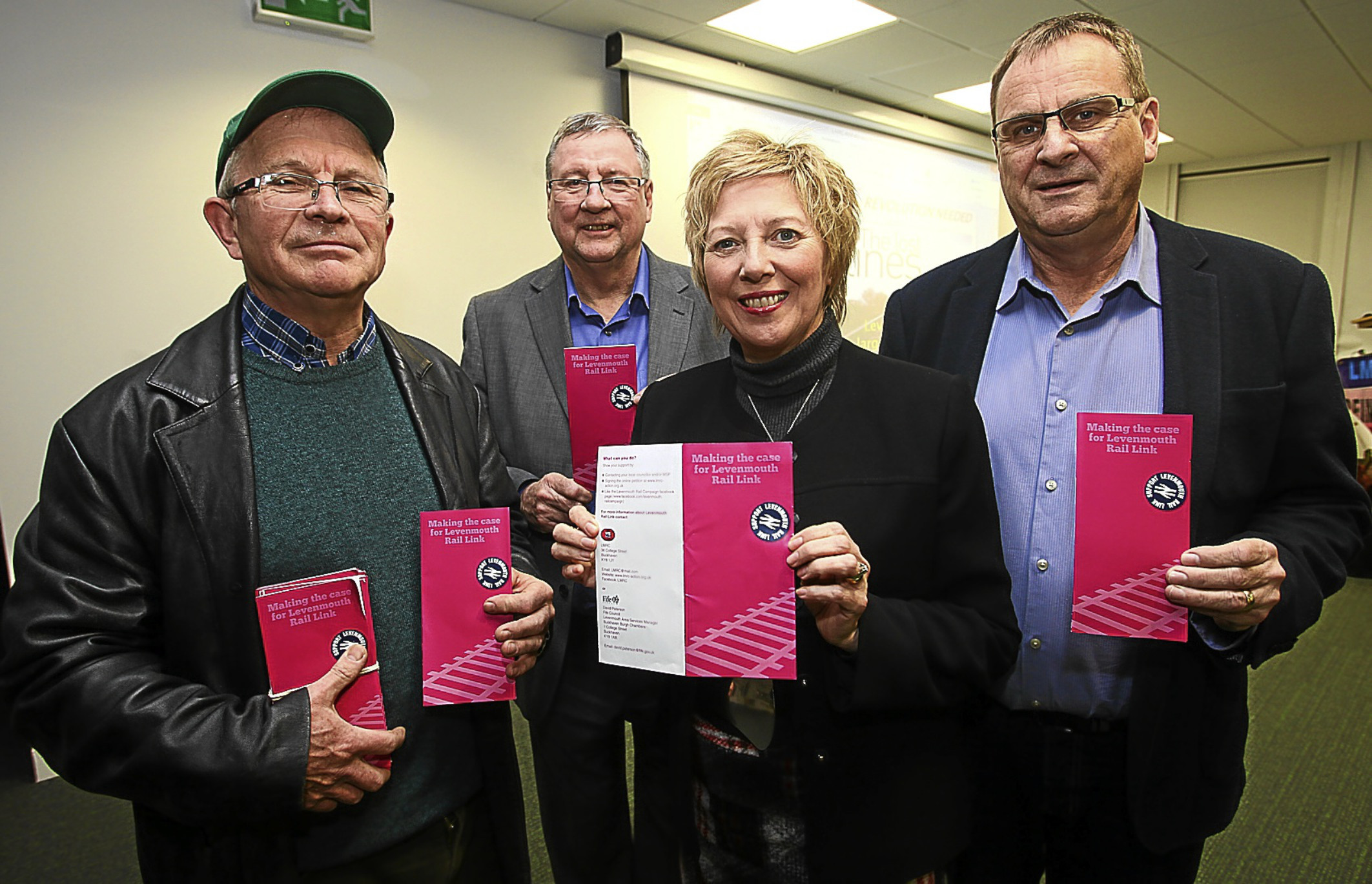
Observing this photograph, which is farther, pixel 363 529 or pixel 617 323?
pixel 617 323

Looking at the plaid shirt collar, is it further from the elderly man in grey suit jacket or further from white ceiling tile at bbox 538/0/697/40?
white ceiling tile at bbox 538/0/697/40

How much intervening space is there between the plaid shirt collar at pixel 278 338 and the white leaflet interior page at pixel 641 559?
0.54 metres

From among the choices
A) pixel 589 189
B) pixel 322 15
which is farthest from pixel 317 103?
pixel 322 15

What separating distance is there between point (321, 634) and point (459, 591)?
0.20m

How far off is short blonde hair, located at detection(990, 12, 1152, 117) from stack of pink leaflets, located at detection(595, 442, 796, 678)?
93 cm

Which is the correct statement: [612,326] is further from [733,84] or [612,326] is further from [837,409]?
[733,84]

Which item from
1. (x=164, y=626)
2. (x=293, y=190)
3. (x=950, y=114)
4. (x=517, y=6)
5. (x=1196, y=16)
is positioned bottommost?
(x=164, y=626)

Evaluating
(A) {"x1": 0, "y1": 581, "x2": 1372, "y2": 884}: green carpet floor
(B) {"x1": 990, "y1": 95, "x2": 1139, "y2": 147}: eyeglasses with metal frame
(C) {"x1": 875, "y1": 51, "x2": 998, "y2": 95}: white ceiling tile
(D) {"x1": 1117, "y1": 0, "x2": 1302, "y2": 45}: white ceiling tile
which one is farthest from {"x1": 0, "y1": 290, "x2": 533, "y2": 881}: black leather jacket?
(C) {"x1": 875, "y1": 51, "x2": 998, "y2": 95}: white ceiling tile

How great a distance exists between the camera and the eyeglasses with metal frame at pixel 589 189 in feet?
6.68

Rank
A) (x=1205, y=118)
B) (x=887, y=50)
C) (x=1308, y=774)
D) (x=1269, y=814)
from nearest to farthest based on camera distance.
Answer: (x=1269, y=814), (x=1308, y=774), (x=887, y=50), (x=1205, y=118)

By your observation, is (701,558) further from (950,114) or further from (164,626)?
(950,114)

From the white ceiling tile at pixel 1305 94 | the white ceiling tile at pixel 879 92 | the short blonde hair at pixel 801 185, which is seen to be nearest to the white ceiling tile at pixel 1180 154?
the white ceiling tile at pixel 1305 94

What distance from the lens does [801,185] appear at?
1319 millimetres

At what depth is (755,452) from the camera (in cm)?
111
